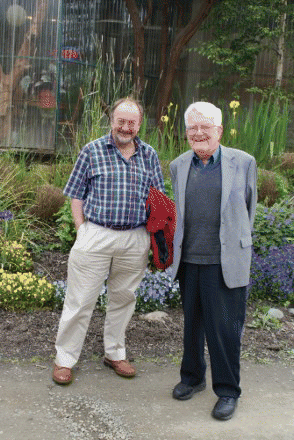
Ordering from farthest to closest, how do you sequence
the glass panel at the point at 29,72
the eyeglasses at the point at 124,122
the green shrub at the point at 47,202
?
the glass panel at the point at 29,72 → the green shrub at the point at 47,202 → the eyeglasses at the point at 124,122

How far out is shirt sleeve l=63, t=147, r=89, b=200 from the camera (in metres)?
4.34

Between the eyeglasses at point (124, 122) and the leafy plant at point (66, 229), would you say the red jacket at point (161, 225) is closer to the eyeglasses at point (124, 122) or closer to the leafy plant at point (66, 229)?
the eyeglasses at point (124, 122)

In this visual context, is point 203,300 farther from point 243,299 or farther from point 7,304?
point 7,304

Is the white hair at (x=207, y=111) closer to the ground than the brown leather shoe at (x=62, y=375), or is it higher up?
higher up

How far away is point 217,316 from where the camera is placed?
4070 mm

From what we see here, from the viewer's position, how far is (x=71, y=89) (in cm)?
1113

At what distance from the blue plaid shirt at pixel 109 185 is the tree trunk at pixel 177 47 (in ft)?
29.6

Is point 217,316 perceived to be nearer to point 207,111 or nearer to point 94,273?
point 94,273

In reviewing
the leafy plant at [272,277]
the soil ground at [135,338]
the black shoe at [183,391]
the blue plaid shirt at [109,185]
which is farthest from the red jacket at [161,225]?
the leafy plant at [272,277]

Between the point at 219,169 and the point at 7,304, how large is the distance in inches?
96.4

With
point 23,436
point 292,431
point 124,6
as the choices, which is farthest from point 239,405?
point 124,6

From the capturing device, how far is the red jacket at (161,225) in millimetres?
4316

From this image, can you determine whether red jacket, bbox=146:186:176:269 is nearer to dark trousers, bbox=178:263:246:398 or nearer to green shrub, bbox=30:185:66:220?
dark trousers, bbox=178:263:246:398

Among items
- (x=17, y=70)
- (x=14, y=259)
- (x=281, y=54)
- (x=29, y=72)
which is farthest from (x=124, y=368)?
(x=281, y=54)
